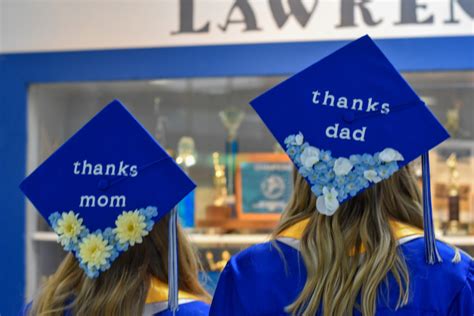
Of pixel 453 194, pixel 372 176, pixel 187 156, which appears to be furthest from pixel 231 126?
pixel 372 176

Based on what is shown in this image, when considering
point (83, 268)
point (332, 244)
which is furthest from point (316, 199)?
point (83, 268)

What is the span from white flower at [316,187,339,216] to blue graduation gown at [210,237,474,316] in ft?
0.42

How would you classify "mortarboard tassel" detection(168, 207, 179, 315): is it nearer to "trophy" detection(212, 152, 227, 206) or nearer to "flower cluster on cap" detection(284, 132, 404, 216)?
"flower cluster on cap" detection(284, 132, 404, 216)

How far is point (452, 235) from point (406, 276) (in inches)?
81.2

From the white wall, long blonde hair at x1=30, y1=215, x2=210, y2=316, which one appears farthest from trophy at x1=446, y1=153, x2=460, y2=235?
long blonde hair at x1=30, y1=215, x2=210, y2=316

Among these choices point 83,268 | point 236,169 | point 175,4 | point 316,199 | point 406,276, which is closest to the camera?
point 406,276

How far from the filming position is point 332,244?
170cm

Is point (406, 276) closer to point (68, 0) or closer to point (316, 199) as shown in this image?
point (316, 199)

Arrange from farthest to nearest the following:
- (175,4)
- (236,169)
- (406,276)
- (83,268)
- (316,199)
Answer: (236,169) < (175,4) < (83,268) < (316,199) < (406,276)

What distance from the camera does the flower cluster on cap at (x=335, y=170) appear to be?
1707 millimetres

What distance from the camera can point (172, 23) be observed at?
356 centimetres

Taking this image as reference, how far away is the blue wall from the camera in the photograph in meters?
3.35

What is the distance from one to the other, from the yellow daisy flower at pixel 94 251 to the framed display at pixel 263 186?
1.92m

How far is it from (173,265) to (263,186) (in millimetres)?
1923
